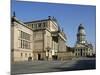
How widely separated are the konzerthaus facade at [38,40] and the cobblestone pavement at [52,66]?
0.09m

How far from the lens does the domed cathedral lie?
409cm

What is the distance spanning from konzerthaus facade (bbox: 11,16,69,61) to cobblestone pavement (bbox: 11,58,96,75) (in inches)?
3.4

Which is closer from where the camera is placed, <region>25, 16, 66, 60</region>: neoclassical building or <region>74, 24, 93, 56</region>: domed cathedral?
<region>25, 16, 66, 60</region>: neoclassical building

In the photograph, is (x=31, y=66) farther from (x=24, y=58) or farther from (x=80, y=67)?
(x=80, y=67)

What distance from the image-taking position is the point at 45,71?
12.6 ft

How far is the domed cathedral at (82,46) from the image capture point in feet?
13.4

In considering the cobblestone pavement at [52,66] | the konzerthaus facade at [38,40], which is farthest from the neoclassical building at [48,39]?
the cobblestone pavement at [52,66]

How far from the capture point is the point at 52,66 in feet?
12.8

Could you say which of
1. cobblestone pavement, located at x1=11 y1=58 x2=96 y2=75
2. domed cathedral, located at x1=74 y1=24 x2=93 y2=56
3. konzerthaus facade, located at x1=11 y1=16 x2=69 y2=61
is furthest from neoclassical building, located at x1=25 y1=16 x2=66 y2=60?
domed cathedral, located at x1=74 y1=24 x2=93 y2=56

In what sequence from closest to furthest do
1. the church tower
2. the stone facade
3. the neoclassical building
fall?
the stone facade, the neoclassical building, the church tower

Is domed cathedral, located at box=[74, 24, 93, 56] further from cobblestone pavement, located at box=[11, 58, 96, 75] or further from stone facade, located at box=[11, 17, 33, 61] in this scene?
stone facade, located at box=[11, 17, 33, 61]

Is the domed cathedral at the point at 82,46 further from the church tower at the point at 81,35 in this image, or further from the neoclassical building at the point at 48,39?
the neoclassical building at the point at 48,39

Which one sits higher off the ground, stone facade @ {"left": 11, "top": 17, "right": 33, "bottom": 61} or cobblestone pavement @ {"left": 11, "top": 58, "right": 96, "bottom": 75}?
stone facade @ {"left": 11, "top": 17, "right": 33, "bottom": 61}
